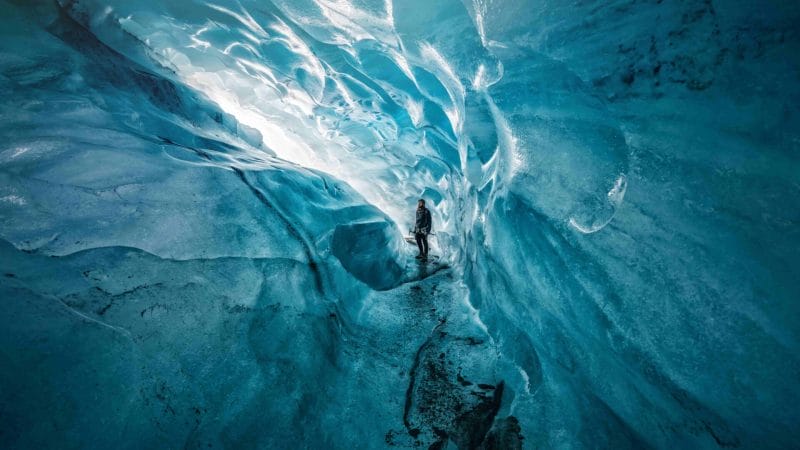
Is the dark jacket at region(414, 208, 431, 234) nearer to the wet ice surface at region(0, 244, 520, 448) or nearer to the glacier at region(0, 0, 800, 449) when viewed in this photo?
the glacier at region(0, 0, 800, 449)

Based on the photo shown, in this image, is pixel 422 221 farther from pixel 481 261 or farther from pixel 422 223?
pixel 481 261

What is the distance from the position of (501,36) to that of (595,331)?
2.71 meters

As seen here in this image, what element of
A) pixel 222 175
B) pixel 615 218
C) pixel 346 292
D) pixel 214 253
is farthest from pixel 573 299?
pixel 222 175

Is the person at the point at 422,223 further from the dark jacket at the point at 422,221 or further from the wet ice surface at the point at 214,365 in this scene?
the wet ice surface at the point at 214,365

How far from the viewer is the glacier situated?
5.05 ft

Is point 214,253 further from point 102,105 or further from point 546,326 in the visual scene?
point 546,326

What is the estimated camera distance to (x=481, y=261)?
14.1ft

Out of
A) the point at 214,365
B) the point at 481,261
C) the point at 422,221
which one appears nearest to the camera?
the point at 214,365

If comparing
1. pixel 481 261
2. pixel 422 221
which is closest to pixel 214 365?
pixel 481 261

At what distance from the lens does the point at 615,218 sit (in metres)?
2.08

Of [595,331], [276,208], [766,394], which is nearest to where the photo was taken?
[766,394]

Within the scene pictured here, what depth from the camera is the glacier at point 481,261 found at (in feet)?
5.05

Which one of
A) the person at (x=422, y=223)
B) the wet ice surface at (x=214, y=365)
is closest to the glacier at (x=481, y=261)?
the wet ice surface at (x=214, y=365)

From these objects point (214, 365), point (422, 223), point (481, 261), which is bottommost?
point (214, 365)
